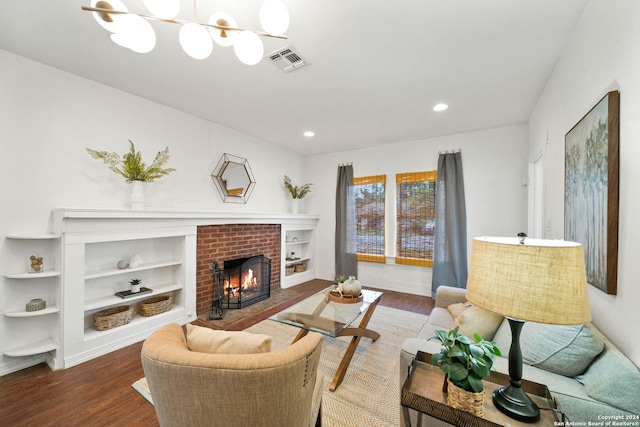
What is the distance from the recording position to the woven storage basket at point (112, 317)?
237 cm

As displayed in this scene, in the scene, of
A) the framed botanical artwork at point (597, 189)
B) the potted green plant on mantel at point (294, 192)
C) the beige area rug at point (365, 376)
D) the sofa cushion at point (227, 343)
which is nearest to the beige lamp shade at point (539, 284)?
the framed botanical artwork at point (597, 189)

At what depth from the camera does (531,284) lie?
0.85 m

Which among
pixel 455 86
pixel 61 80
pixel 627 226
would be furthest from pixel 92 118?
pixel 627 226

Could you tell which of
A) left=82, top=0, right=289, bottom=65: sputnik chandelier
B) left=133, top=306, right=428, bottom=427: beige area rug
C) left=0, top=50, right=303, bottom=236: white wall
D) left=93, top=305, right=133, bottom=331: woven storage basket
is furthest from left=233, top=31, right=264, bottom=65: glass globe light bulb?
left=93, top=305, right=133, bottom=331: woven storage basket

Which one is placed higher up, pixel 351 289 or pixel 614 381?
pixel 614 381

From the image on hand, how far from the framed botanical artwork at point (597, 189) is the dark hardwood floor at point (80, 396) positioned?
106 inches

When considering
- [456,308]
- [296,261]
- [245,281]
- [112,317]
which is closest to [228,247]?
[245,281]

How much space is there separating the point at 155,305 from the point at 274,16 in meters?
2.95

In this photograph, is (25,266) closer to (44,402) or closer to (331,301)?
(44,402)

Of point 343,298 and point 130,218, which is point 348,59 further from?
point 130,218

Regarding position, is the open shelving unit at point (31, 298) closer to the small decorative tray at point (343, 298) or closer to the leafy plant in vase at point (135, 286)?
the leafy plant in vase at point (135, 286)

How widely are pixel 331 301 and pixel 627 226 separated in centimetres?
213

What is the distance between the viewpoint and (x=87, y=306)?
2273 mm

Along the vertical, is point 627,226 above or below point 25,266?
above
